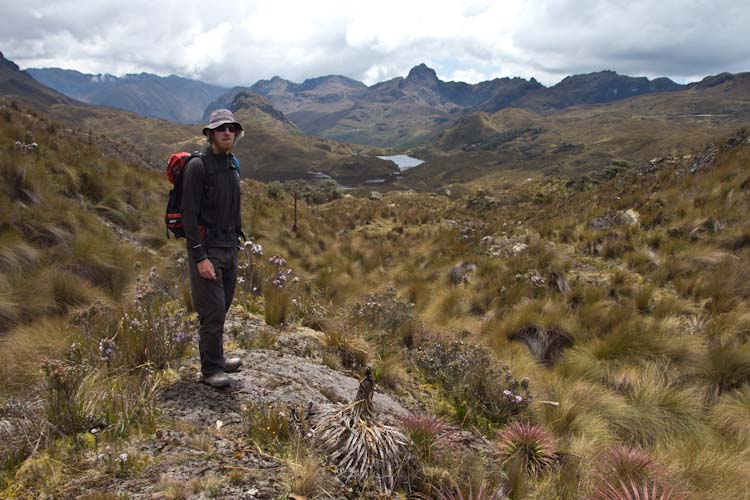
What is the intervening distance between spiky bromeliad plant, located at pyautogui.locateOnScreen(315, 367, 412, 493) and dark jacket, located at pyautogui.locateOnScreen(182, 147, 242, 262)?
5.86 feet

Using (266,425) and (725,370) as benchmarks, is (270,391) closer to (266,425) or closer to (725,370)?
(266,425)

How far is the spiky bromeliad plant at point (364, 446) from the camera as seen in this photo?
264 cm

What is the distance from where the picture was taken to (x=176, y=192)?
→ 347cm

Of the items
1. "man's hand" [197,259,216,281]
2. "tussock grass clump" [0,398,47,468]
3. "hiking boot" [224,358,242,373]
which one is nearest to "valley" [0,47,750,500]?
"tussock grass clump" [0,398,47,468]

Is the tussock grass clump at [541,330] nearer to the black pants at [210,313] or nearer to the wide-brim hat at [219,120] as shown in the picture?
the black pants at [210,313]

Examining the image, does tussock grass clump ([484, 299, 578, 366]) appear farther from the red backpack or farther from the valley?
the red backpack

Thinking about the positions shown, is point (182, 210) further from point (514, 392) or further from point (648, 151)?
point (648, 151)

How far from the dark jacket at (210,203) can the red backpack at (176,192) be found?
0.33ft

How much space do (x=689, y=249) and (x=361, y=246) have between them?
8679 millimetres

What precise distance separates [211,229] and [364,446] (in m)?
2.28

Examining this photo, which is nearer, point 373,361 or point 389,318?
point 373,361

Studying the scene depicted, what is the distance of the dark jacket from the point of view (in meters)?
3.33

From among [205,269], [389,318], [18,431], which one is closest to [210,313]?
[205,269]

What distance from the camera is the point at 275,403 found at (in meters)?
3.28
